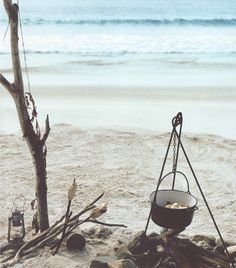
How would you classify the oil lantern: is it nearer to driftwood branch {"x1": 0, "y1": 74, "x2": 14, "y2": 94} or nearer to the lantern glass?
the lantern glass

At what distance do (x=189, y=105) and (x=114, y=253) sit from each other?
7.25 meters

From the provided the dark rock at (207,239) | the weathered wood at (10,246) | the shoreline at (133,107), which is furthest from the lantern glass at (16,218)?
the shoreline at (133,107)

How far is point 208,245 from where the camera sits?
16.6ft

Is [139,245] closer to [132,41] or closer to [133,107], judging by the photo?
[133,107]

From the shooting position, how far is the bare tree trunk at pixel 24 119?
15.0 feet

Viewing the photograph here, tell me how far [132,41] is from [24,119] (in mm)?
19248

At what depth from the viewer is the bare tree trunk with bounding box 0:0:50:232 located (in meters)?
Result: 4.58

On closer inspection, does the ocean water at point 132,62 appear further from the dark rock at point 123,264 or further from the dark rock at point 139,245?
the dark rock at point 123,264

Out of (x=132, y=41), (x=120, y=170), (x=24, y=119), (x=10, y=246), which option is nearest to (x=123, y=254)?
(x=10, y=246)

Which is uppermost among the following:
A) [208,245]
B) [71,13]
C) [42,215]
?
[71,13]

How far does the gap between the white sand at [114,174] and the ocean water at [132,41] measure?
5.28 meters

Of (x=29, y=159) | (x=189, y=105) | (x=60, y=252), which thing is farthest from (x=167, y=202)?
(x=189, y=105)

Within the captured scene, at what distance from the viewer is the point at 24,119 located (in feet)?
15.8

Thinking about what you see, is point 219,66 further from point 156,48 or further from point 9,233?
point 9,233
